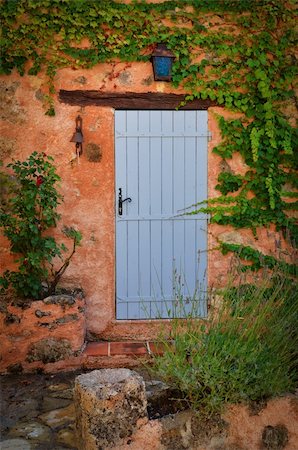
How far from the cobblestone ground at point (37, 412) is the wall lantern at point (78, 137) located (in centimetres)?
210

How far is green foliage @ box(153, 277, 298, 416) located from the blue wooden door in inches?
79.7

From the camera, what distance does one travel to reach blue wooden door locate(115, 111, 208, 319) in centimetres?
471

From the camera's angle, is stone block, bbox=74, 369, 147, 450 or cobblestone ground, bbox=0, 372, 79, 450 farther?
cobblestone ground, bbox=0, 372, 79, 450

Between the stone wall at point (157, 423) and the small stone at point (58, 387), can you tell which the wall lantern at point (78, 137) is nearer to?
the small stone at point (58, 387)

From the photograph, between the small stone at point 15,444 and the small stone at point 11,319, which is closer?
the small stone at point 15,444

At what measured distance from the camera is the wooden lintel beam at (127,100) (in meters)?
4.68

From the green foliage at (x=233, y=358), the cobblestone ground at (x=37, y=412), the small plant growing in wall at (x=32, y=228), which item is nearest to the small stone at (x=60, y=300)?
the small plant growing in wall at (x=32, y=228)

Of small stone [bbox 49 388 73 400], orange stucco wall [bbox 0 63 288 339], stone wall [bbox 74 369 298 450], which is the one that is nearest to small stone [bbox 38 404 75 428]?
small stone [bbox 49 388 73 400]

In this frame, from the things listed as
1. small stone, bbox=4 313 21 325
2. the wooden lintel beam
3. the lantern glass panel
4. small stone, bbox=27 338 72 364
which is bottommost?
small stone, bbox=27 338 72 364

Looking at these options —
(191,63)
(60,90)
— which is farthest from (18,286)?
(191,63)

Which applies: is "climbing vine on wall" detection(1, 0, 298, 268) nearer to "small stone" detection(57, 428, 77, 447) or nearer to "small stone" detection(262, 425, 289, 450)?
"small stone" detection(262, 425, 289, 450)

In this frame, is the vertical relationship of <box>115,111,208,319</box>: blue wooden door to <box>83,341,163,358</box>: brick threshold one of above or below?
above

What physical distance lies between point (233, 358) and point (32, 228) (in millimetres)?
2241

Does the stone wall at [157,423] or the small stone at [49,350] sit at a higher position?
the stone wall at [157,423]
